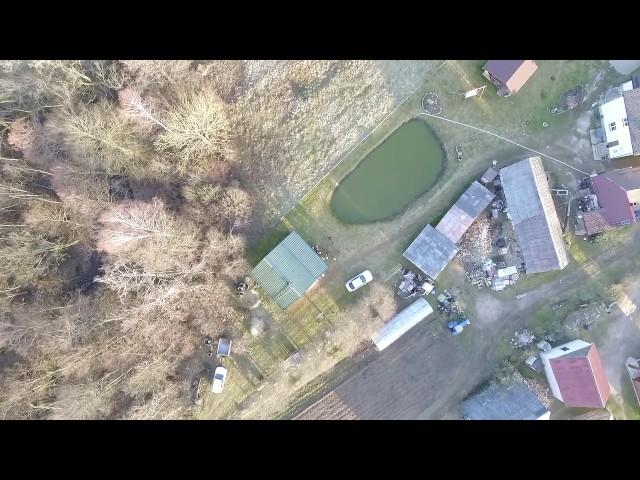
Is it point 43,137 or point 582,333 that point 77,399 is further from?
point 582,333

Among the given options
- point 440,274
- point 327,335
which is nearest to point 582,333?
point 440,274

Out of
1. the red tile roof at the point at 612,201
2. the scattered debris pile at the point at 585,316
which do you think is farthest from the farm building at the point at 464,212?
the scattered debris pile at the point at 585,316

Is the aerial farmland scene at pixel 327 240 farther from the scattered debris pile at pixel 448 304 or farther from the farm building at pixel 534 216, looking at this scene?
the scattered debris pile at pixel 448 304

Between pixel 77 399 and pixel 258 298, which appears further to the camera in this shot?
pixel 258 298

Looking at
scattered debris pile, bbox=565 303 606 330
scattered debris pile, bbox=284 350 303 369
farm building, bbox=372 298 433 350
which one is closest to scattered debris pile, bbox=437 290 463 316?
farm building, bbox=372 298 433 350

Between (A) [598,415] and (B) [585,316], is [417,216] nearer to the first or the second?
(B) [585,316]

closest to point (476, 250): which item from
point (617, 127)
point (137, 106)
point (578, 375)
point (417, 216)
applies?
point (417, 216)
